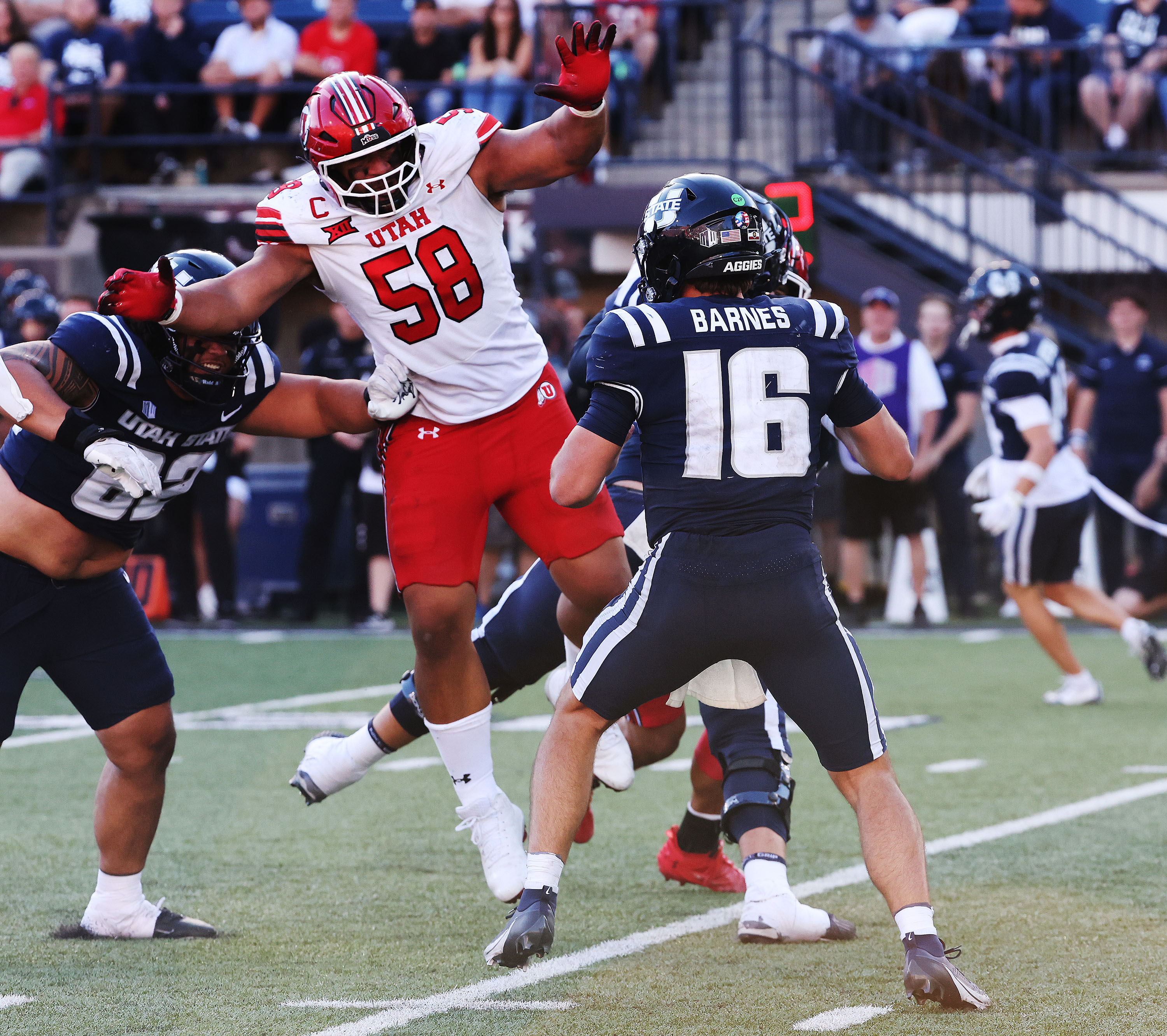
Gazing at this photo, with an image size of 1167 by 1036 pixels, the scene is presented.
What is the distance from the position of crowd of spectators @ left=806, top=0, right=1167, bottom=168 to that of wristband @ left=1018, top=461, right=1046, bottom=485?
6212 millimetres

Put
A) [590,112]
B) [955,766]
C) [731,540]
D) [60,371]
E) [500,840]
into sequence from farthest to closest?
[955,766] → [500,840] → [590,112] → [60,371] → [731,540]

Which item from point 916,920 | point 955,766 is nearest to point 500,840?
point 916,920

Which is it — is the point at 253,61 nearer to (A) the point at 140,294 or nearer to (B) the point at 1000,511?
(B) the point at 1000,511

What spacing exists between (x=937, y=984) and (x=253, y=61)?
13322 mm

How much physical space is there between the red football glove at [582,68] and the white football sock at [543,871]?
181 centimetres

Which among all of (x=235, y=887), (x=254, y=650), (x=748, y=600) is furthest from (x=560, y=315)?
(x=748, y=600)

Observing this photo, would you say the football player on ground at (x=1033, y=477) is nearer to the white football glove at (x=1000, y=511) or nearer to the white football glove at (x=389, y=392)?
the white football glove at (x=1000, y=511)

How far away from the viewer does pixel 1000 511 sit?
28.9ft

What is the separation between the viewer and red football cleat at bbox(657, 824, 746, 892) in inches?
209

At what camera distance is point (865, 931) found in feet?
15.6

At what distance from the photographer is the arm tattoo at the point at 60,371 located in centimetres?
445

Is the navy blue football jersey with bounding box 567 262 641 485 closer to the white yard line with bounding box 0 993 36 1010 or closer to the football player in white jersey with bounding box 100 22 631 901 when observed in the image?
the football player in white jersey with bounding box 100 22 631 901

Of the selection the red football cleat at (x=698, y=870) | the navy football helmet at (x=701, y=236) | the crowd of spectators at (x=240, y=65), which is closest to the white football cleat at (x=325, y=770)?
the red football cleat at (x=698, y=870)

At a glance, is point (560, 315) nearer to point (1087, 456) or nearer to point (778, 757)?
point (1087, 456)
